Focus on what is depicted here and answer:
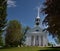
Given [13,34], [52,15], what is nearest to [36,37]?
[13,34]

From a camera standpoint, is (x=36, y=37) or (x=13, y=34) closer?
(x=13, y=34)

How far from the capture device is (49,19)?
19.7m

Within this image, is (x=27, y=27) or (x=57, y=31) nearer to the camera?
(x=57, y=31)

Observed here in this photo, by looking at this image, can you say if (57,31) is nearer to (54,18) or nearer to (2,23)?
(54,18)

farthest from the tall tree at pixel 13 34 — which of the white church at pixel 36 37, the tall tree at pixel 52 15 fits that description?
the tall tree at pixel 52 15

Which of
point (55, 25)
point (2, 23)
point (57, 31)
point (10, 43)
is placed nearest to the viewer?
point (55, 25)

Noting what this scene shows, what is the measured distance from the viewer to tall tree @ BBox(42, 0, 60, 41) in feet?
60.2

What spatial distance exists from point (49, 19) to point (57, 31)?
2036mm

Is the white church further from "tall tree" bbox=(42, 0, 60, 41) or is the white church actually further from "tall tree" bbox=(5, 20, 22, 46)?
"tall tree" bbox=(42, 0, 60, 41)

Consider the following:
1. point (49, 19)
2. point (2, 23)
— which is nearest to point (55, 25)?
point (49, 19)

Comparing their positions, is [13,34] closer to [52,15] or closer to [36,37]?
[36,37]

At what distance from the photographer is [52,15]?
19.1 meters

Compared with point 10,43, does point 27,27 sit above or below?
above

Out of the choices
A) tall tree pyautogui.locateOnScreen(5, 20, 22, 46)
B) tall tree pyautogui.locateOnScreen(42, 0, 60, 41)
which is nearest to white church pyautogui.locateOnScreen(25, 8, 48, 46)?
tall tree pyautogui.locateOnScreen(5, 20, 22, 46)
